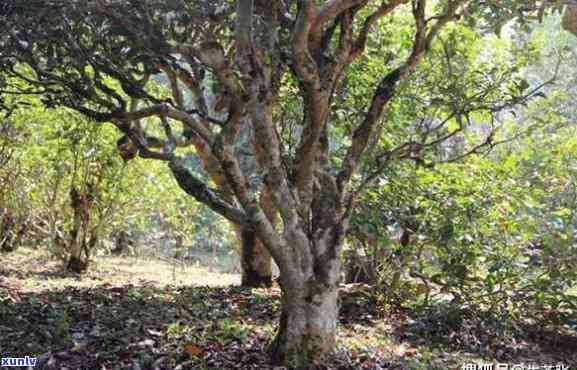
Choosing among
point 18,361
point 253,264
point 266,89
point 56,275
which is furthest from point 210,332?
point 56,275

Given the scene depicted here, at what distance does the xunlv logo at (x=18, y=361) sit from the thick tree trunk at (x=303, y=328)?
1535mm

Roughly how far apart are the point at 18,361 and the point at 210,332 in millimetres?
1473

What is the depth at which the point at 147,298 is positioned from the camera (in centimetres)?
677

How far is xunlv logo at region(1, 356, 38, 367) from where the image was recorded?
153 inches

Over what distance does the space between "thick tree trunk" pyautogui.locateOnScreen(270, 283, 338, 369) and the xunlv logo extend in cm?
154

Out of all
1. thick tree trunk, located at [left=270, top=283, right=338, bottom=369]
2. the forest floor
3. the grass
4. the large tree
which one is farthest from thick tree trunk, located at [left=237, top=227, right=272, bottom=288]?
thick tree trunk, located at [left=270, top=283, right=338, bottom=369]

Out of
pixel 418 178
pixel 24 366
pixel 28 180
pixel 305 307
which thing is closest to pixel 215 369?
pixel 305 307

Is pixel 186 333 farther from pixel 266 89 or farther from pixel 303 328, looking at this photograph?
pixel 266 89

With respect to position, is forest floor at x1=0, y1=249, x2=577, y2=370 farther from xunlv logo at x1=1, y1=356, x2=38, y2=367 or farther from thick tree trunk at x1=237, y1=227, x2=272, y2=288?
thick tree trunk at x1=237, y1=227, x2=272, y2=288

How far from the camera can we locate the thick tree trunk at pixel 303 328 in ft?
13.8

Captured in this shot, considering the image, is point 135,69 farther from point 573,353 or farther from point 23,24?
point 573,353

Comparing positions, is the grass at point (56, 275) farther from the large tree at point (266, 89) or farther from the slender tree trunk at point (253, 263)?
the large tree at point (266, 89)

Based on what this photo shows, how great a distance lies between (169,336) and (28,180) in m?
6.40

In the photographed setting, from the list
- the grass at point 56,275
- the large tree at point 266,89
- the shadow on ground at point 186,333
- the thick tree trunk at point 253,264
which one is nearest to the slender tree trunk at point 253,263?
the thick tree trunk at point 253,264
